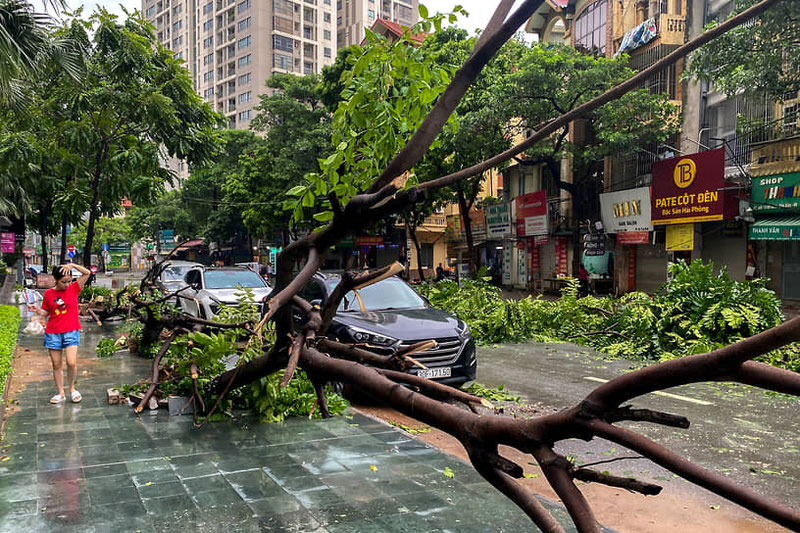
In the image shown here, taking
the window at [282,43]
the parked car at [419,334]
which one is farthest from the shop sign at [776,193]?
the window at [282,43]

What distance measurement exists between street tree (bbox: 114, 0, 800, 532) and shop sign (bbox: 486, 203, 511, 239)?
29.8 meters

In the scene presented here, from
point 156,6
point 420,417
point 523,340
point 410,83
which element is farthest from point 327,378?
point 156,6

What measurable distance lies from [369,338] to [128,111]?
10460 mm

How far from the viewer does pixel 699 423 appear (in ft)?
22.8

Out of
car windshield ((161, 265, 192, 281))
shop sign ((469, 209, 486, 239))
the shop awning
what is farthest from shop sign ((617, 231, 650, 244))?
car windshield ((161, 265, 192, 281))

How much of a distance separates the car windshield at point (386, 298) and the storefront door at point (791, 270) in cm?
1548

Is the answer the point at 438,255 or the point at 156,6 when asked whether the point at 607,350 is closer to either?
the point at 438,255

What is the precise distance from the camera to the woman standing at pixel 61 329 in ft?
23.7

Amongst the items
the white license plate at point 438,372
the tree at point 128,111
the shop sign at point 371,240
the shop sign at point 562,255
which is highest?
the tree at point 128,111

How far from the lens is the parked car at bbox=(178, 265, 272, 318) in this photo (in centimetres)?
1419

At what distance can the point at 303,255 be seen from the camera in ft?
10.4

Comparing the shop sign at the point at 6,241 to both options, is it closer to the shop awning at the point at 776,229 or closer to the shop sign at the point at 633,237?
the shop sign at the point at 633,237

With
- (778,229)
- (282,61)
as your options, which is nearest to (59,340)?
(778,229)

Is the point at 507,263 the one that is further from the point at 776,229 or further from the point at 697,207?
the point at 776,229
